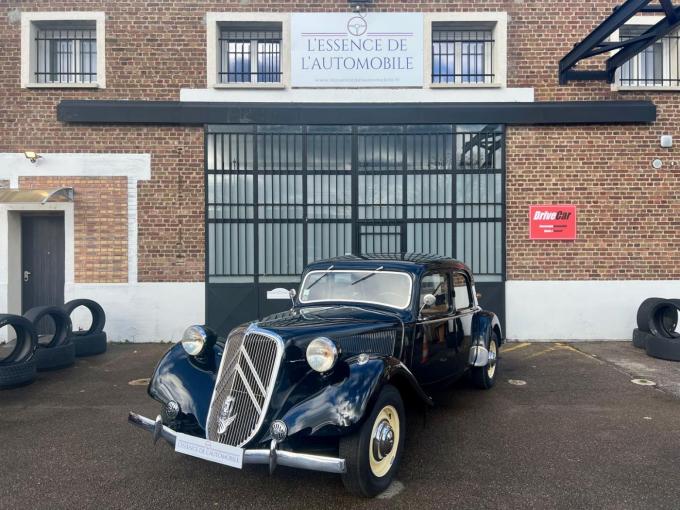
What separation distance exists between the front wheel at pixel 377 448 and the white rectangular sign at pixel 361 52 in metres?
6.60

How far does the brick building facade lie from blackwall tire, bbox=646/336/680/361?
1130 mm

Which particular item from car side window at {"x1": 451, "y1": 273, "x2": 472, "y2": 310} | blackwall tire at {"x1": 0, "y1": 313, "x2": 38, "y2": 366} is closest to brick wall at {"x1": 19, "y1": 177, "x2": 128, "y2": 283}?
blackwall tire at {"x1": 0, "y1": 313, "x2": 38, "y2": 366}

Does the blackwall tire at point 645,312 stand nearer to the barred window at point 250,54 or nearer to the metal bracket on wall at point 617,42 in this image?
the metal bracket on wall at point 617,42

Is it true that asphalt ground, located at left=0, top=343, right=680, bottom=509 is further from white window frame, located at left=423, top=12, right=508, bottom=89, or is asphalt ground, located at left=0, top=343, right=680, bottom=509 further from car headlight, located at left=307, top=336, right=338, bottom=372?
white window frame, located at left=423, top=12, right=508, bottom=89

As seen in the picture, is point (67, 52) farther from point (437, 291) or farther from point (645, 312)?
point (645, 312)

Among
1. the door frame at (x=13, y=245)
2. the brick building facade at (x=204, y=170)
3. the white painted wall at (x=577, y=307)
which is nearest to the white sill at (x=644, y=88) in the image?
the brick building facade at (x=204, y=170)

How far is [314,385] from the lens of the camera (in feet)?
10.8

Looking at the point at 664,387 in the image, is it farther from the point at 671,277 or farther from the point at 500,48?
the point at 500,48

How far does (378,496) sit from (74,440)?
2.77m

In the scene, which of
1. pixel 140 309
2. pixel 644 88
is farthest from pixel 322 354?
pixel 644 88

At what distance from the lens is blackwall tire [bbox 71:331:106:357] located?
740 cm

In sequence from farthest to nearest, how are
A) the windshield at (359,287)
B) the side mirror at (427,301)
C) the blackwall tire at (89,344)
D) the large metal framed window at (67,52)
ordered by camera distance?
1. the large metal framed window at (67,52)
2. the blackwall tire at (89,344)
3. the windshield at (359,287)
4. the side mirror at (427,301)

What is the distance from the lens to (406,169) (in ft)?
28.8

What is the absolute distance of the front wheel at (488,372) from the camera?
561 centimetres
